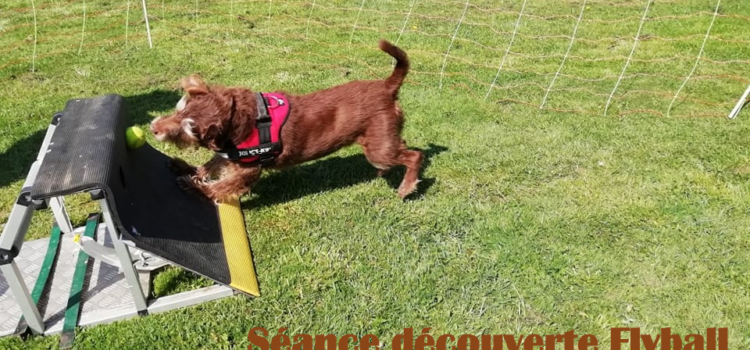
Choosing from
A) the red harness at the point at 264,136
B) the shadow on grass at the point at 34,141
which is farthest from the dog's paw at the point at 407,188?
the shadow on grass at the point at 34,141

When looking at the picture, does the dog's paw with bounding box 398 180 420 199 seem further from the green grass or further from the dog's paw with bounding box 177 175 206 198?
the dog's paw with bounding box 177 175 206 198

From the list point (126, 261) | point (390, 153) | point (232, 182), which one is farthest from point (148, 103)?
point (126, 261)

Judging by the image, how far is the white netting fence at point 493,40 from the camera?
7406 millimetres

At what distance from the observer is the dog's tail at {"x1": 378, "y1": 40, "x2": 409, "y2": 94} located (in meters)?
4.27

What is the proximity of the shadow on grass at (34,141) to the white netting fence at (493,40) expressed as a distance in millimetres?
2218

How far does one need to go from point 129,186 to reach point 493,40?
753cm

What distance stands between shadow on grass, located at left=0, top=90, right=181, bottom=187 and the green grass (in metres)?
0.02

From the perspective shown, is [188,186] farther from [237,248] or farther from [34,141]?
[34,141]

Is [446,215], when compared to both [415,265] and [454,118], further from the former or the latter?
[454,118]

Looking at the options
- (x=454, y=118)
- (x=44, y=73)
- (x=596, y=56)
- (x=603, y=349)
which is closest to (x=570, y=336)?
(x=603, y=349)

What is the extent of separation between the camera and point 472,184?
525 centimetres

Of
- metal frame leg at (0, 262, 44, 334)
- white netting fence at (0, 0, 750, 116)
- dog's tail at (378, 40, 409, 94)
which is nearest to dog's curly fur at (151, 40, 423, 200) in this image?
dog's tail at (378, 40, 409, 94)

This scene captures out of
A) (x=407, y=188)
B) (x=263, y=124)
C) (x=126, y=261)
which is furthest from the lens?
(x=407, y=188)

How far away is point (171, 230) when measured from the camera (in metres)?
3.77
